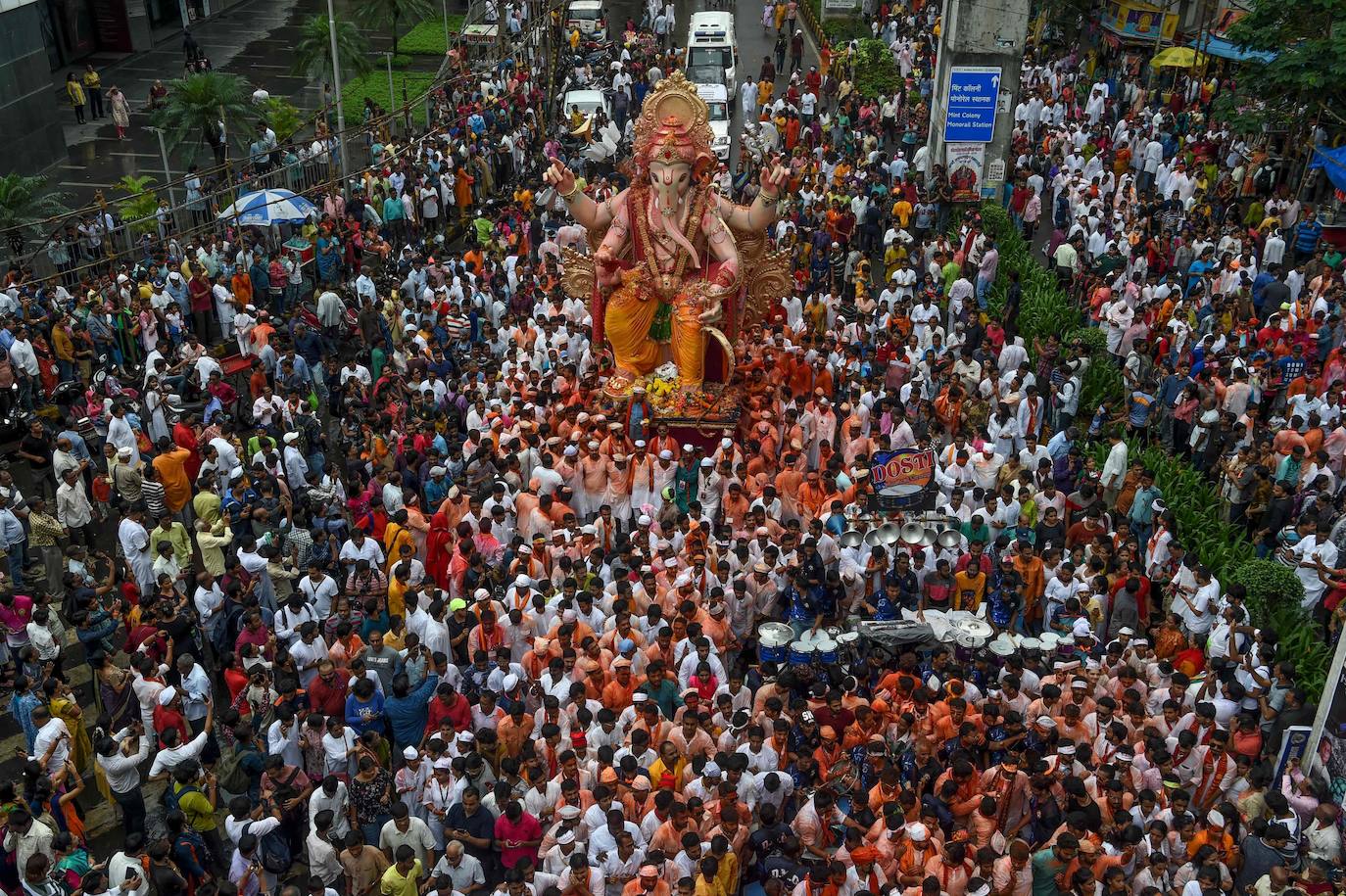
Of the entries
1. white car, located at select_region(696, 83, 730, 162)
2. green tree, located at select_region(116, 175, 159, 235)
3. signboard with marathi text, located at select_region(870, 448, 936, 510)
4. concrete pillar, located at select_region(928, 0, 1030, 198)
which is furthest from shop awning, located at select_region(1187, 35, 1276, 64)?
green tree, located at select_region(116, 175, 159, 235)

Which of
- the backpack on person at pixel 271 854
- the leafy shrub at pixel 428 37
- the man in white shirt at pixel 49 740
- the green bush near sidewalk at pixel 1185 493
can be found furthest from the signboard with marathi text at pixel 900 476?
the leafy shrub at pixel 428 37

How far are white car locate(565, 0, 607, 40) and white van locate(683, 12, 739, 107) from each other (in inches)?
160

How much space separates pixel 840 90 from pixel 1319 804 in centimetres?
2165

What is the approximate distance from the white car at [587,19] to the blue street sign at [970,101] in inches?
479

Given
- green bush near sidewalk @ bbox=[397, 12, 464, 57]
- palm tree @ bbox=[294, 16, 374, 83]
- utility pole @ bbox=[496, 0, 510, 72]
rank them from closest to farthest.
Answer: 1. palm tree @ bbox=[294, 16, 374, 83]
2. utility pole @ bbox=[496, 0, 510, 72]
3. green bush near sidewalk @ bbox=[397, 12, 464, 57]

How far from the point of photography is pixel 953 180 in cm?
2316

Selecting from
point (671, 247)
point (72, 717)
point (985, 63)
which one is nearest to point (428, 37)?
point (985, 63)

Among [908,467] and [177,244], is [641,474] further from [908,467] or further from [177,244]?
[177,244]

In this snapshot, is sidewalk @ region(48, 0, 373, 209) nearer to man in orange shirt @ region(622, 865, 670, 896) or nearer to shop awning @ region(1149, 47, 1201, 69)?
shop awning @ region(1149, 47, 1201, 69)

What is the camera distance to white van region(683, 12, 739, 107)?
29.6m

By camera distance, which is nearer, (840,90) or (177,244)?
(177,244)

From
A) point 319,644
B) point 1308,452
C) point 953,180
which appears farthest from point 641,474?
point 953,180

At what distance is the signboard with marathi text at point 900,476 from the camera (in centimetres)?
1289

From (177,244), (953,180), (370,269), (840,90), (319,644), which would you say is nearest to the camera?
(319,644)
